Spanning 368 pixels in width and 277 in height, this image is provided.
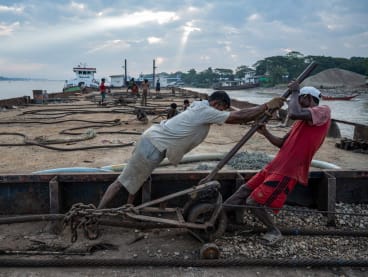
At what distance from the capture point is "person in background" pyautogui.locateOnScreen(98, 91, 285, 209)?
9.61 ft

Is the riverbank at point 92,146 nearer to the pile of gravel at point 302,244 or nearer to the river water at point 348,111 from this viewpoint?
the pile of gravel at point 302,244

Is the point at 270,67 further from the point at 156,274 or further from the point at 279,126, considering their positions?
the point at 156,274

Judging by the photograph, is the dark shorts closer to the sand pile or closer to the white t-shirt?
the white t-shirt

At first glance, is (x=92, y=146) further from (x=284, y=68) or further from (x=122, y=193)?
(x=284, y=68)

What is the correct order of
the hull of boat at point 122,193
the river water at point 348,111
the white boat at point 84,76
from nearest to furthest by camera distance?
the hull of boat at point 122,193 → the river water at point 348,111 → the white boat at point 84,76

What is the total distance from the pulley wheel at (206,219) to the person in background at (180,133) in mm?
510

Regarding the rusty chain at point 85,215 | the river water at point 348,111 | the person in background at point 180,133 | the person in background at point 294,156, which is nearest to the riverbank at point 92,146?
the person in background at point 180,133

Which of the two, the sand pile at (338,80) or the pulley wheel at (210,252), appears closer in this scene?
the pulley wheel at (210,252)

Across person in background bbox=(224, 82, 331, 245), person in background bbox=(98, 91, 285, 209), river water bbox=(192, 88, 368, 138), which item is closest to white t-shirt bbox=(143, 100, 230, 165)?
person in background bbox=(98, 91, 285, 209)

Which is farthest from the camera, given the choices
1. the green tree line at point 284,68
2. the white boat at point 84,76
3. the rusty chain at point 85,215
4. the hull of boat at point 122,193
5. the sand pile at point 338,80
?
the green tree line at point 284,68

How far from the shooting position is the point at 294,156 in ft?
9.76

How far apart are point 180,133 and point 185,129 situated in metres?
0.06

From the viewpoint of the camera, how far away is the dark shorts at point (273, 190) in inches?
119

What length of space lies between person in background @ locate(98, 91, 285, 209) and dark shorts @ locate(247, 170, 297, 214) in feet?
1.95
